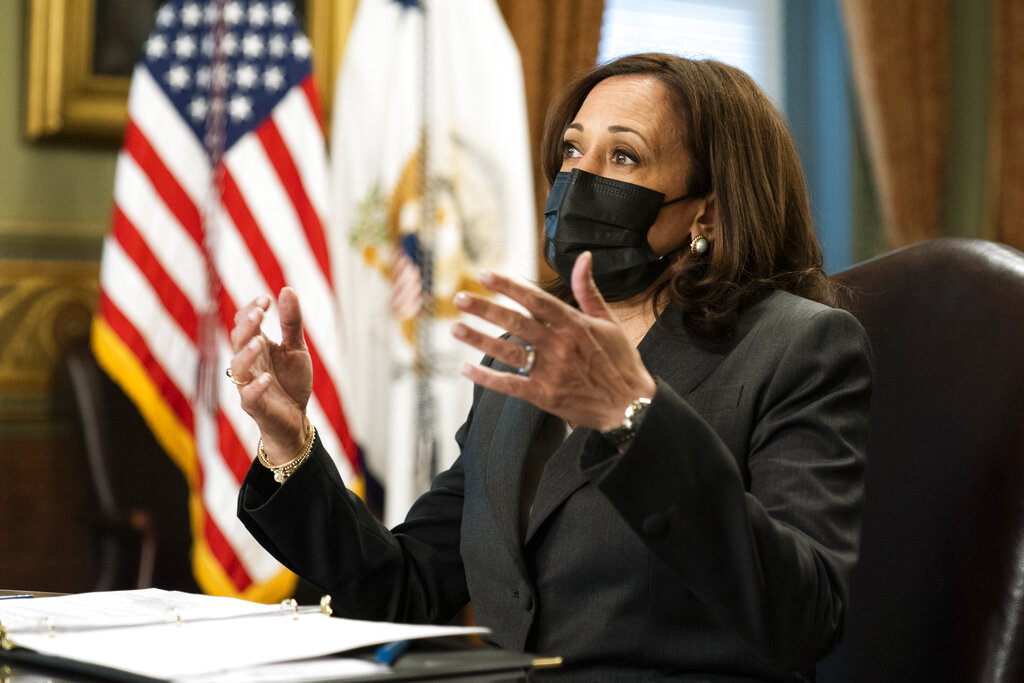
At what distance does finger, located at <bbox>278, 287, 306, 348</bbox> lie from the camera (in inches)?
52.9

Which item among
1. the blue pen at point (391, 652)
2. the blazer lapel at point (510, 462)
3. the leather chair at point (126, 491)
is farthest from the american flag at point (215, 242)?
the blue pen at point (391, 652)

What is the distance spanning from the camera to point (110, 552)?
11.3 feet

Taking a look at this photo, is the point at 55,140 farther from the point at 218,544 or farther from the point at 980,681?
the point at 980,681

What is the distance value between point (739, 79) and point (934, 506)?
718mm

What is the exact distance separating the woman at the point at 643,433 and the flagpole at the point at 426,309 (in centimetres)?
180

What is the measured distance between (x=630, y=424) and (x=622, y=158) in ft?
2.28

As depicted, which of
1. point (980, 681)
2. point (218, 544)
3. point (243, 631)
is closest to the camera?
point (243, 631)

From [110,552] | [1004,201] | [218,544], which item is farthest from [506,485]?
[1004,201]

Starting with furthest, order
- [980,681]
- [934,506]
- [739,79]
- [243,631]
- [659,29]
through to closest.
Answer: [659,29] < [739,79] < [934,506] < [980,681] < [243,631]

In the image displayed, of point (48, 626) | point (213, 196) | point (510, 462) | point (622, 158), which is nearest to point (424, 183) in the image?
point (213, 196)

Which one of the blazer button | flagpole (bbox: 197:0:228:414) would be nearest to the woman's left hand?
the blazer button

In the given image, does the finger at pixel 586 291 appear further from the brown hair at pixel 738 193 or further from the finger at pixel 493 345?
the brown hair at pixel 738 193

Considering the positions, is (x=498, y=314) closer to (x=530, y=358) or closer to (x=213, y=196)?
(x=530, y=358)

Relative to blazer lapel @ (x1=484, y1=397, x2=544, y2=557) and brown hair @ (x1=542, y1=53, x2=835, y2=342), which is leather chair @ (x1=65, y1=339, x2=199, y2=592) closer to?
blazer lapel @ (x1=484, y1=397, x2=544, y2=557)
